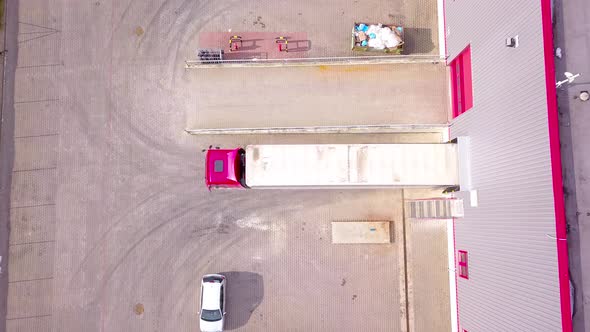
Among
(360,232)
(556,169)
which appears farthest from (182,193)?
(556,169)

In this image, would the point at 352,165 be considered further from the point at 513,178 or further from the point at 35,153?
the point at 35,153

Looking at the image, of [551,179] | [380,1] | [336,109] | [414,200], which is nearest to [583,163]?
[551,179]

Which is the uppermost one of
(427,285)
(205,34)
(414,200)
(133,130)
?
(205,34)

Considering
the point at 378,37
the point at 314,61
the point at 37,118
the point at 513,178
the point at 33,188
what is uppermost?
the point at 378,37

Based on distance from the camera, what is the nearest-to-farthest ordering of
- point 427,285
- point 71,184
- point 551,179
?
1. point 551,179
2. point 427,285
3. point 71,184

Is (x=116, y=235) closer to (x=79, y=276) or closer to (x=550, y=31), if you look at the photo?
(x=79, y=276)

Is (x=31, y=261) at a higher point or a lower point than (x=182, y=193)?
lower

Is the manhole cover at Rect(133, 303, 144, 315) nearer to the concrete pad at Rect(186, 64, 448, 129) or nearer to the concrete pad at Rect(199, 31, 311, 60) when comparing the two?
the concrete pad at Rect(186, 64, 448, 129)
